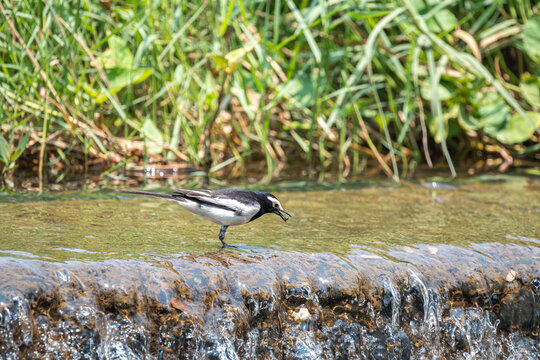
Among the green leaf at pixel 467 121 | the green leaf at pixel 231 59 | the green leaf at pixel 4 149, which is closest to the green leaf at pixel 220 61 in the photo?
the green leaf at pixel 231 59

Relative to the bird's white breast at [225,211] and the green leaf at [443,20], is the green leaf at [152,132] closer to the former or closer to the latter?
the bird's white breast at [225,211]

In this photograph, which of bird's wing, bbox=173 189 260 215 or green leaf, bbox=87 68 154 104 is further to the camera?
green leaf, bbox=87 68 154 104

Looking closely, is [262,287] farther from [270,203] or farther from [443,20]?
[443,20]

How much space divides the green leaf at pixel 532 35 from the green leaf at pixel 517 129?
24.3 inches

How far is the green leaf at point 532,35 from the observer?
612cm

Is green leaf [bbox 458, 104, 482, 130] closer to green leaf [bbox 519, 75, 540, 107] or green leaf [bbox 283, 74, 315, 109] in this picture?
green leaf [bbox 519, 75, 540, 107]

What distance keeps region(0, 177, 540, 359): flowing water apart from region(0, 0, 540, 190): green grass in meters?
1.39

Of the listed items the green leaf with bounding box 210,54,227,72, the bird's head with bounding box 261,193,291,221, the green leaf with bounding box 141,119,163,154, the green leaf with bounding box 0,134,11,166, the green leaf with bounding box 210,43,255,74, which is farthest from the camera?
the green leaf with bounding box 141,119,163,154

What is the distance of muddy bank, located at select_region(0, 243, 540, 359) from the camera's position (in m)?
2.37

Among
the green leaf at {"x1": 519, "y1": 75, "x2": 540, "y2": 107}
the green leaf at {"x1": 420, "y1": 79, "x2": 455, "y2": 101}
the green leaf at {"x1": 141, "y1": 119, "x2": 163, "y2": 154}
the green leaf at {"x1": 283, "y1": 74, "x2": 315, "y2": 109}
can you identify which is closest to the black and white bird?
the green leaf at {"x1": 141, "y1": 119, "x2": 163, "y2": 154}

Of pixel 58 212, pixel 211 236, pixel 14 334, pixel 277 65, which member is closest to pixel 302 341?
pixel 211 236

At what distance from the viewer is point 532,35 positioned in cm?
614

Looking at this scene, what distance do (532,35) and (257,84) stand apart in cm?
276

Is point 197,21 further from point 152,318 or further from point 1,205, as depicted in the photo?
point 152,318
